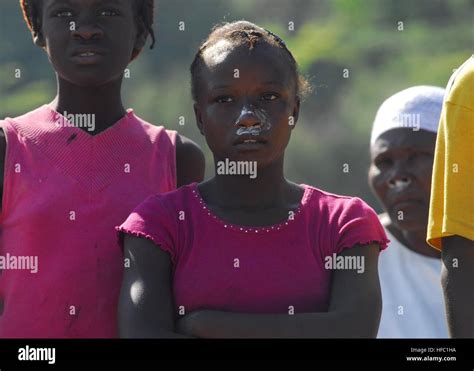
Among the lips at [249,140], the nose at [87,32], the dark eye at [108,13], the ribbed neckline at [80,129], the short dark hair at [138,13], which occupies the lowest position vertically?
the lips at [249,140]

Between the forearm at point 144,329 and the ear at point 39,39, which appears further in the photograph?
the ear at point 39,39

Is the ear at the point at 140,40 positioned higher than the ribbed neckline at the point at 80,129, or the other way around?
the ear at the point at 140,40

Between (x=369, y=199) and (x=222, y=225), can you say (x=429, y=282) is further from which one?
(x=369, y=199)

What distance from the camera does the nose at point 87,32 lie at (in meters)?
2.44

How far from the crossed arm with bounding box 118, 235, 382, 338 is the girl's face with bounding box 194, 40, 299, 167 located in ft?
0.88

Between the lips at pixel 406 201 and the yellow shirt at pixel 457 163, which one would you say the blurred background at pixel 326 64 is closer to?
the lips at pixel 406 201

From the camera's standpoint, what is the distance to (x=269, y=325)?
2.22 m

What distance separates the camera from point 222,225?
7.63 feet

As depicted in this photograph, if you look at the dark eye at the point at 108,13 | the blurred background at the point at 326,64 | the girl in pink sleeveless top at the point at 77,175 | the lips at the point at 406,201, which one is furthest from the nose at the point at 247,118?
the blurred background at the point at 326,64

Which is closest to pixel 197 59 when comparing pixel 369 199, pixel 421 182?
pixel 421 182

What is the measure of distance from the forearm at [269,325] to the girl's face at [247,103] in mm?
342

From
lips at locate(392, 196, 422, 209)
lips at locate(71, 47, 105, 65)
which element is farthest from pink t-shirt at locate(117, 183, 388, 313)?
lips at locate(392, 196, 422, 209)

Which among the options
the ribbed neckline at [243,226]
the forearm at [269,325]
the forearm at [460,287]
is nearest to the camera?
the forearm at [460,287]
